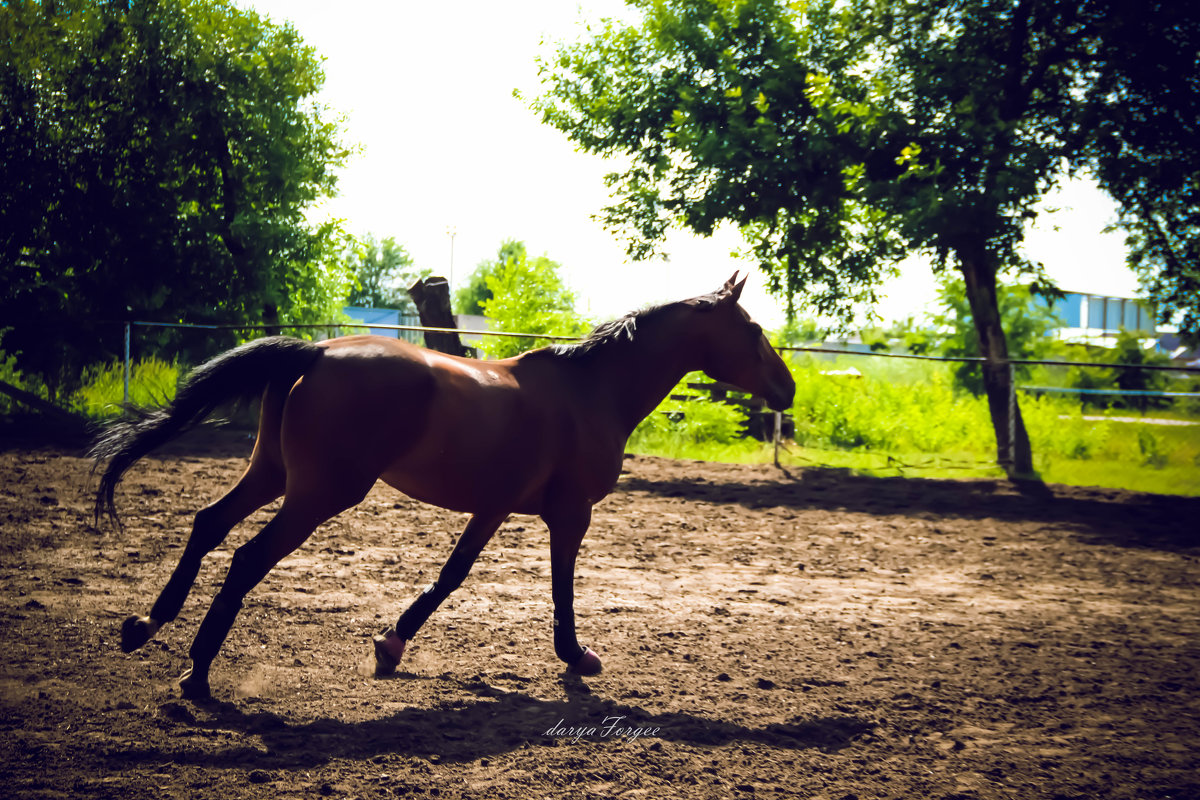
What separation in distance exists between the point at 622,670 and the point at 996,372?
10.5 meters

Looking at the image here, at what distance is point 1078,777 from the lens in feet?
10.3

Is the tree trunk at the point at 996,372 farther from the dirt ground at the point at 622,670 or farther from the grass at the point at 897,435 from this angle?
the dirt ground at the point at 622,670

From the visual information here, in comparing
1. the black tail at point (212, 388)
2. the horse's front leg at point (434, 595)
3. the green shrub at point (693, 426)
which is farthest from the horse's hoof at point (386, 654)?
the green shrub at point (693, 426)

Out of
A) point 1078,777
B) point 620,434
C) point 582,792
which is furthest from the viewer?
point 620,434

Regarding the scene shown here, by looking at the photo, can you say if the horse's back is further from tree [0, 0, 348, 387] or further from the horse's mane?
tree [0, 0, 348, 387]

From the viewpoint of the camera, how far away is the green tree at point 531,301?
15.9m

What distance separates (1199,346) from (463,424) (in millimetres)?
13460

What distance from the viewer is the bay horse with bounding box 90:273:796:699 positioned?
350 centimetres

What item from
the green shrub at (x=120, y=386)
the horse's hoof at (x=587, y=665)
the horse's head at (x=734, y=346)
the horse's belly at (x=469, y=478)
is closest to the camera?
the horse's belly at (x=469, y=478)

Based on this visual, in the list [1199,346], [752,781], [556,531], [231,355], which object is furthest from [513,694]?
[1199,346]

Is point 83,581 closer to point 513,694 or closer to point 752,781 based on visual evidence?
point 513,694

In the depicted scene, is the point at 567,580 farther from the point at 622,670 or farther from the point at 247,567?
the point at 247,567

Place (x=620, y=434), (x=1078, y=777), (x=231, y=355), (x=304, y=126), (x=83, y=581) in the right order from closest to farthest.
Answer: (x=1078, y=777), (x=231, y=355), (x=620, y=434), (x=83, y=581), (x=304, y=126)

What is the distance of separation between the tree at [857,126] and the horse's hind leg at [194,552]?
9597 mm
